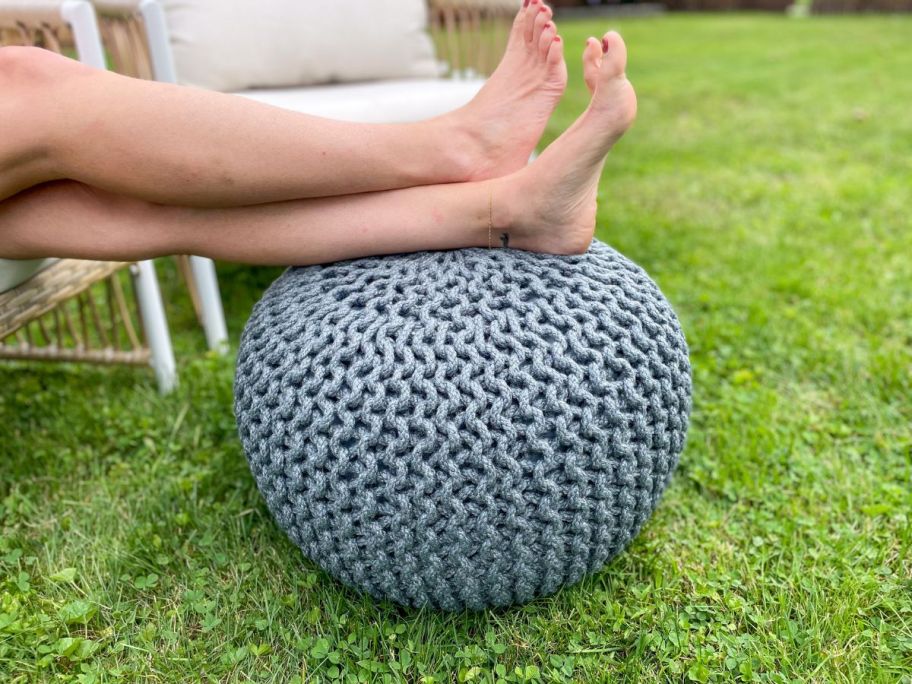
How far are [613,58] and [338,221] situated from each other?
50 cm

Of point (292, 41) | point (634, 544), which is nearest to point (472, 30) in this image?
point (292, 41)

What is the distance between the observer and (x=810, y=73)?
5.63m

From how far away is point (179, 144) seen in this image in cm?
120

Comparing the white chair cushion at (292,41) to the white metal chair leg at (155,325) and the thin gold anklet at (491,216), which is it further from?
the thin gold anklet at (491,216)

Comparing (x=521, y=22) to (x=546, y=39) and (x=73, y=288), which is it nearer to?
(x=546, y=39)

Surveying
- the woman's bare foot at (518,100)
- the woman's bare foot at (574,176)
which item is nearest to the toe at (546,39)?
the woman's bare foot at (518,100)

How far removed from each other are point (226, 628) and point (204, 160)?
73 cm

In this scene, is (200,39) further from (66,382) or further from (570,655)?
(570,655)

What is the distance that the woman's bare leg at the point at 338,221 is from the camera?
1250mm

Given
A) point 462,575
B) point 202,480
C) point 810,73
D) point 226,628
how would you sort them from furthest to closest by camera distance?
point 810,73 → point 202,480 → point 226,628 → point 462,575

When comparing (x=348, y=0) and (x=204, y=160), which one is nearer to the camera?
(x=204, y=160)

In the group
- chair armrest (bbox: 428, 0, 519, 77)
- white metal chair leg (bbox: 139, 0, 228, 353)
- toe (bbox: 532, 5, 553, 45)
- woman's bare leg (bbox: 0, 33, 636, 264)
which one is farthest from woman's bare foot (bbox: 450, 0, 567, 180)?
chair armrest (bbox: 428, 0, 519, 77)

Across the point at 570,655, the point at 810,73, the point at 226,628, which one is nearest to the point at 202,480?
the point at 226,628

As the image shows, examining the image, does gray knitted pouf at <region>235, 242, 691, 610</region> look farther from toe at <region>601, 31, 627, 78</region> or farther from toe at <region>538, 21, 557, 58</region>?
toe at <region>538, 21, 557, 58</region>
